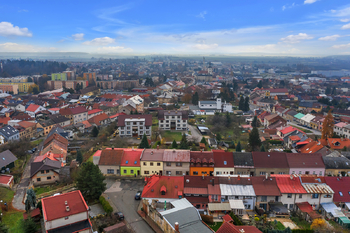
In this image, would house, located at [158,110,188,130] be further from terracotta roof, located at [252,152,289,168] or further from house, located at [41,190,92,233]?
house, located at [41,190,92,233]

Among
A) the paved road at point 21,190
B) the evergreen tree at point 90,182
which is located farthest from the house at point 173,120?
the evergreen tree at point 90,182

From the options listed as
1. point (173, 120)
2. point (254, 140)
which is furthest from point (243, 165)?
point (173, 120)

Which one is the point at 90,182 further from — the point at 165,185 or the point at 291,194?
the point at 291,194

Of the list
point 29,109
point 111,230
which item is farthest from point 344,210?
point 29,109

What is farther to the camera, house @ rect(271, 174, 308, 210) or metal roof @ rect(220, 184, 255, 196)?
house @ rect(271, 174, 308, 210)

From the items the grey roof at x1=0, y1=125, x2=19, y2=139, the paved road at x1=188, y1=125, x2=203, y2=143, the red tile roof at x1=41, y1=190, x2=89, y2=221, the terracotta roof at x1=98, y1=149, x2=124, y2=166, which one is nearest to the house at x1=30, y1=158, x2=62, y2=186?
the terracotta roof at x1=98, y1=149, x2=124, y2=166

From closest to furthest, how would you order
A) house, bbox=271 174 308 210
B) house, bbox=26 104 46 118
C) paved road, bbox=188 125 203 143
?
house, bbox=271 174 308 210 < paved road, bbox=188 125 203 143 < house, bbox=26 104 46 118
